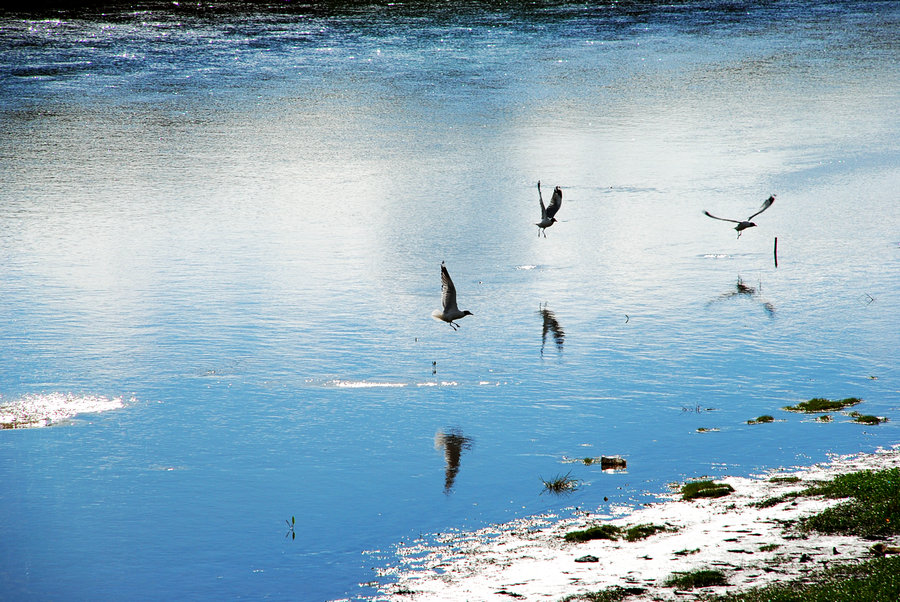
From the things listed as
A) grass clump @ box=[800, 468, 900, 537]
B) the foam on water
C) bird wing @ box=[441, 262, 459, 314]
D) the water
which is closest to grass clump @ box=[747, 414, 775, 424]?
the water

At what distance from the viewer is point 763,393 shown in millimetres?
13961

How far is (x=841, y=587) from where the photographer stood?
8.10 meters

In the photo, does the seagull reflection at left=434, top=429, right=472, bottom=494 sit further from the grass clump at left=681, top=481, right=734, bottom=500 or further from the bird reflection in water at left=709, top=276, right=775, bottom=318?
the bird reflection in water at left=709, top=276, right=775, bottom=318

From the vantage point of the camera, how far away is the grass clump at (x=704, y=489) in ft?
36.2

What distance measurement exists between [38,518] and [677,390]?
25.7 ft

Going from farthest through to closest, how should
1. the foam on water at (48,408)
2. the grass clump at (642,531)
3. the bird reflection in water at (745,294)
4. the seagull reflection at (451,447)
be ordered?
the bird reflection in water at (745,294)
the foam on water at (48,408)
the seagull reflection at (451,447)
the grass clump at (642,531)

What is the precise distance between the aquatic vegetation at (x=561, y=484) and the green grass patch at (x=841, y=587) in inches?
121

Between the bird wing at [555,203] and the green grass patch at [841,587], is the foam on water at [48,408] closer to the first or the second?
the green grass patch at [841,587]

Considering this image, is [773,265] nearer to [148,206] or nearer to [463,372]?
[463,372]

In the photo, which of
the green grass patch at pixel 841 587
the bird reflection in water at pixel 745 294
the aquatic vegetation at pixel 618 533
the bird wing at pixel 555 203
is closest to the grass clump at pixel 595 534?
the aquatic vegetation at pixel 618 533

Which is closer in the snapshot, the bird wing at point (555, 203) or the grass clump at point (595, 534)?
the grass clump at point (595, 534)

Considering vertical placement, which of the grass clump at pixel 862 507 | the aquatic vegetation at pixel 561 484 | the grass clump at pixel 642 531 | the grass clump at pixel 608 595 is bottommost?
the aquatic vegetation at pixel 561 484

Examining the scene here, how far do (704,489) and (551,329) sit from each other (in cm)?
562

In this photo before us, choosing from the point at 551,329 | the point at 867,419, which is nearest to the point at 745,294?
the point at 551,329
